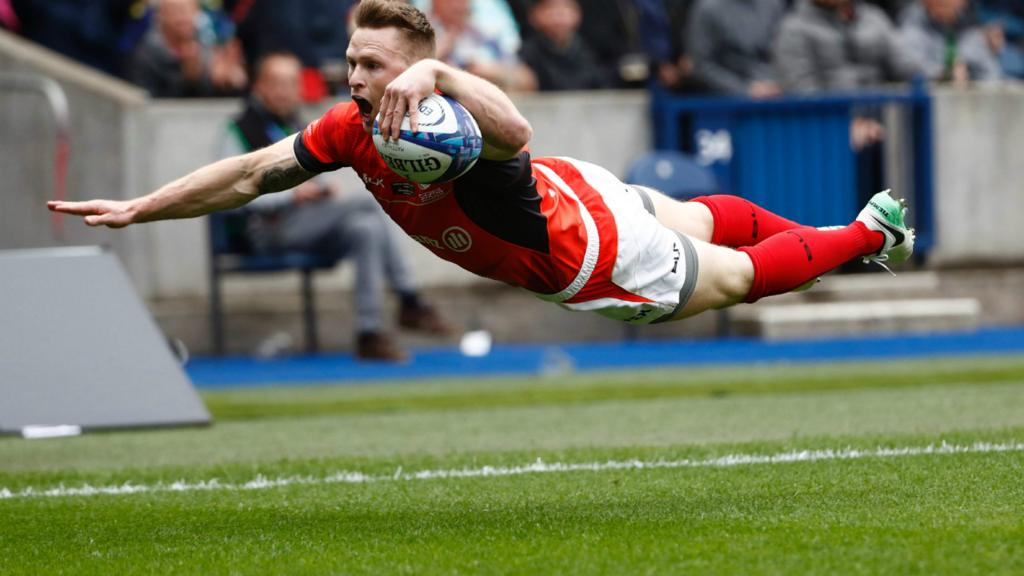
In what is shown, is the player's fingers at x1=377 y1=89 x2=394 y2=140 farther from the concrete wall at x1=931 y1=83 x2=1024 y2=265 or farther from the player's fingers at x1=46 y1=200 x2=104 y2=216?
the concrete wall at x1=931 y1=83 x2=1024 y2=265

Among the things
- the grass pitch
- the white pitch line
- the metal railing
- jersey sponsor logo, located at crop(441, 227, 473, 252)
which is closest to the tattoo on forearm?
Result: jersey sponsor logo, located at crop(441, 227, 473, 252)

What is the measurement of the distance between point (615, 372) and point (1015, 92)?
17.9 ft

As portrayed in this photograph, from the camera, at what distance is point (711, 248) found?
6.43 metres

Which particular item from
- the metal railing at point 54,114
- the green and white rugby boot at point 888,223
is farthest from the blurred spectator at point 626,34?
the green and white rugby boot at point 888,223

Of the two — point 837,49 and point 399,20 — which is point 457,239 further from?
point 837,49

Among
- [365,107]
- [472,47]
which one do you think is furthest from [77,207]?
[472,47]

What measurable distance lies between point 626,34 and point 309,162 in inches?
410

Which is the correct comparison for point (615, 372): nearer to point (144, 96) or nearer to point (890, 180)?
point (890, 180)

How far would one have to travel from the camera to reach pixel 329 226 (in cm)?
1352

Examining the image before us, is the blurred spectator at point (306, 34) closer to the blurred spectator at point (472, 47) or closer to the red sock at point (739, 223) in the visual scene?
the blurred spectator at point (472, 47)

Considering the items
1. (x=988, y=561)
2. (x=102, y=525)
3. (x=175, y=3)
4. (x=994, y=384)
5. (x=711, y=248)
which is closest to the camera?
(x=988, y=561)

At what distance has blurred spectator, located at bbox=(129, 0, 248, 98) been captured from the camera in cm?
1434

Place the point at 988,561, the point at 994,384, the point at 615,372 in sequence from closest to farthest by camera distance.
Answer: the point at 988,561 → the point at 994,384 → the point at 615,372

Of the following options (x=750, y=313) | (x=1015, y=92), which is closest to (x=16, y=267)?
(x=750, y=313)
